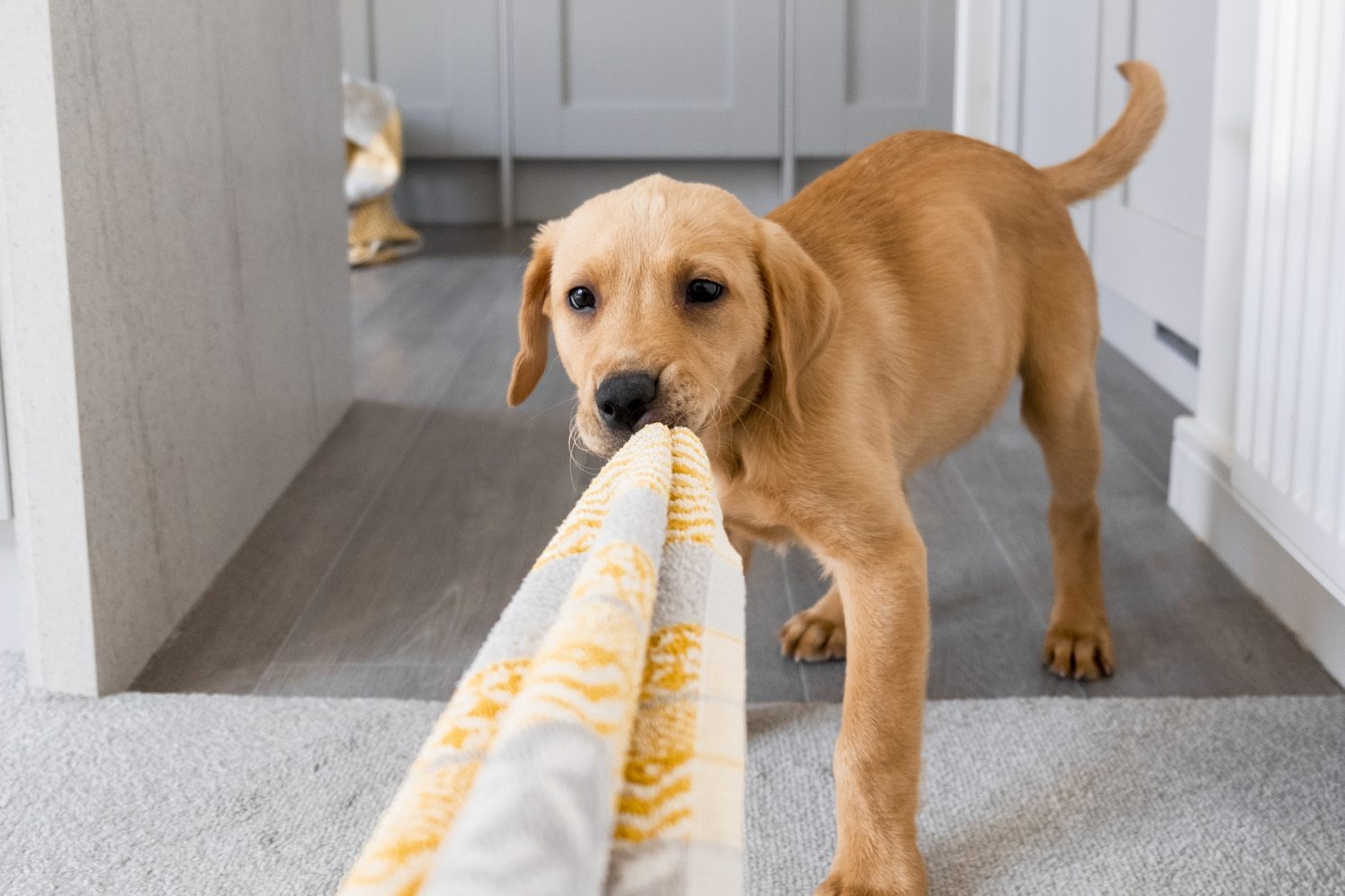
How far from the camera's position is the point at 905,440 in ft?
5.47

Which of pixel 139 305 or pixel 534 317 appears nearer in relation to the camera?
pixel 534 317

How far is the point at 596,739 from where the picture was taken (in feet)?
1.66

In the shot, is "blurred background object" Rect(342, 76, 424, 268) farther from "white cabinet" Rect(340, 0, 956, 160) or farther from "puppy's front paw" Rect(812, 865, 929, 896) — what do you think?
"puppy's front paw" Rect(812, 865, 929, 896)

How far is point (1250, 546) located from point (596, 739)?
1.87m

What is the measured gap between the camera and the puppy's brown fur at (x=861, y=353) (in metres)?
1.36

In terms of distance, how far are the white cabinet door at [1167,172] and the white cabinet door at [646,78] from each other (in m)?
2.41

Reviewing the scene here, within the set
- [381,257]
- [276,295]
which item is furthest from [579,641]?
[381,257]

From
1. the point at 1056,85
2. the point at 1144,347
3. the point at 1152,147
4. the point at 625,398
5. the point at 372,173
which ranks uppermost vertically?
the point at 1056,85

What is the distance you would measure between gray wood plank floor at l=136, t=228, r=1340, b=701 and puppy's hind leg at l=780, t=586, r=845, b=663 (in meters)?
0.02

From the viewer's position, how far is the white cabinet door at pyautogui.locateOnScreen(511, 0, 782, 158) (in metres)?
5.62

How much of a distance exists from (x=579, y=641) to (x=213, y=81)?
1.96 meters

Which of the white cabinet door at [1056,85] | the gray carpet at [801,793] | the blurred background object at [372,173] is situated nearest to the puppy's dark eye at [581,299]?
the gray carpet at [801,793]

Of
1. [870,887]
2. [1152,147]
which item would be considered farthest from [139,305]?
[1152,147]

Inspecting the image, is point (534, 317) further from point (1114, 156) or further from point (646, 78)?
point (646, 78)
